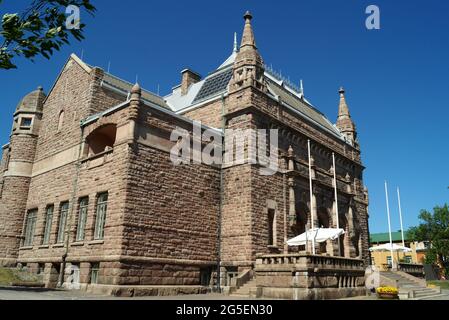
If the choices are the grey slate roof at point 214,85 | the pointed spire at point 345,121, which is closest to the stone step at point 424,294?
the pointed spire at point 345,121

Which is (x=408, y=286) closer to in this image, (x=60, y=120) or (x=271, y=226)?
(x=271, y=226)

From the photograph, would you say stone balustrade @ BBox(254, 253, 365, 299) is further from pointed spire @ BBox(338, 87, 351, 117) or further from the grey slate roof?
pointed spire @ BBox(338, 87, 351, 117)

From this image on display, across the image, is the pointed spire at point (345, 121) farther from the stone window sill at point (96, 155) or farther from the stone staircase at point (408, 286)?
Answer: the stone window sill at point (96, 155)

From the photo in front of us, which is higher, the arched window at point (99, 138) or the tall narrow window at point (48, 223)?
the arched window at point (99, 138)

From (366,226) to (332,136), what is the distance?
9229 millimetres

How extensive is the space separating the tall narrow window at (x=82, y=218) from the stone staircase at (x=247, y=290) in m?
8.69

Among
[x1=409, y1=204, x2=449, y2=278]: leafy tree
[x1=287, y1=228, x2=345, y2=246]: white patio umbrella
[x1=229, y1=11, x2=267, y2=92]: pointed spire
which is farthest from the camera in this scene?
[x1=409, y1=204, x2=449, y2=278]: leafy tree

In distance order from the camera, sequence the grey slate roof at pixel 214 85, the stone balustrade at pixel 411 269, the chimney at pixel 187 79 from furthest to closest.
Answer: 1. the chimney at pixel 187 79
2. the stone balustrade at pixel 411 269
3. the grey slate roof at pixel 214 85

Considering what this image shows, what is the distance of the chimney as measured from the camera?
32.8 m

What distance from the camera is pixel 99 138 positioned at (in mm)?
23031

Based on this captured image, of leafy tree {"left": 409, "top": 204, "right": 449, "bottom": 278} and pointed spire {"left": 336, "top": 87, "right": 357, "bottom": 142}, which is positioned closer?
pointed spire {"left": 336, "top": 87, "right": 357, "bottom": 142}

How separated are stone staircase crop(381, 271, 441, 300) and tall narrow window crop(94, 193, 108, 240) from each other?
1652 cm

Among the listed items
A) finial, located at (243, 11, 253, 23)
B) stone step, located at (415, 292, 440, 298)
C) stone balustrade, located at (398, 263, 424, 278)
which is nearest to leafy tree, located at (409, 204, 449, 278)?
stone balustrade, located at (398, 263, 424, 278)

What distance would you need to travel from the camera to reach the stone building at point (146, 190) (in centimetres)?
1830
